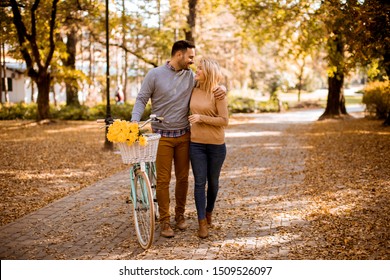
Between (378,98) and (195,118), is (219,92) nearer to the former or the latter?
(195,118)

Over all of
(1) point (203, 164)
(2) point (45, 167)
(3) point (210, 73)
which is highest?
(3) point (210, 73)

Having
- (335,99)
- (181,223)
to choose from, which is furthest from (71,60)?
(181,223)

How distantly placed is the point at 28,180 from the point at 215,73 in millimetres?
5527

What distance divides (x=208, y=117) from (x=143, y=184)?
1.00 metres

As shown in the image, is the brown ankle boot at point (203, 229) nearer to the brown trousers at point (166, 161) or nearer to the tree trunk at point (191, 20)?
the brown trousers at point (166, 161)

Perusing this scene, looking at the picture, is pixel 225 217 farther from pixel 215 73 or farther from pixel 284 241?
pixel 215 73

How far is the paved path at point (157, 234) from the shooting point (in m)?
5.19

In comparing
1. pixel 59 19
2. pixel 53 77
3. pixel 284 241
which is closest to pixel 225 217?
pixel 284 241

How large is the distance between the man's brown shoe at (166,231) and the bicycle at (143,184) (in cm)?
29

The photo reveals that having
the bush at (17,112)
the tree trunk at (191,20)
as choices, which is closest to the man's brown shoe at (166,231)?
the tree trunk at (191,20)

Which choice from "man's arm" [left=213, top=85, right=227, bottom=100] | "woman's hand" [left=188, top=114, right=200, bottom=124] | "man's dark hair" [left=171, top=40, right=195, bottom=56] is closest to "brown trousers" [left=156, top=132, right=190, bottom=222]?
"woman's hand" [left=188, top=114, right=200, bottom=124]

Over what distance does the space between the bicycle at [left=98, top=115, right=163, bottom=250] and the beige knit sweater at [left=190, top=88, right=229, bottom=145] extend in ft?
1.42

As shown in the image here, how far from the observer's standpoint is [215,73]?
5359 millimetres

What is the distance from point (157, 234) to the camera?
5852mm
